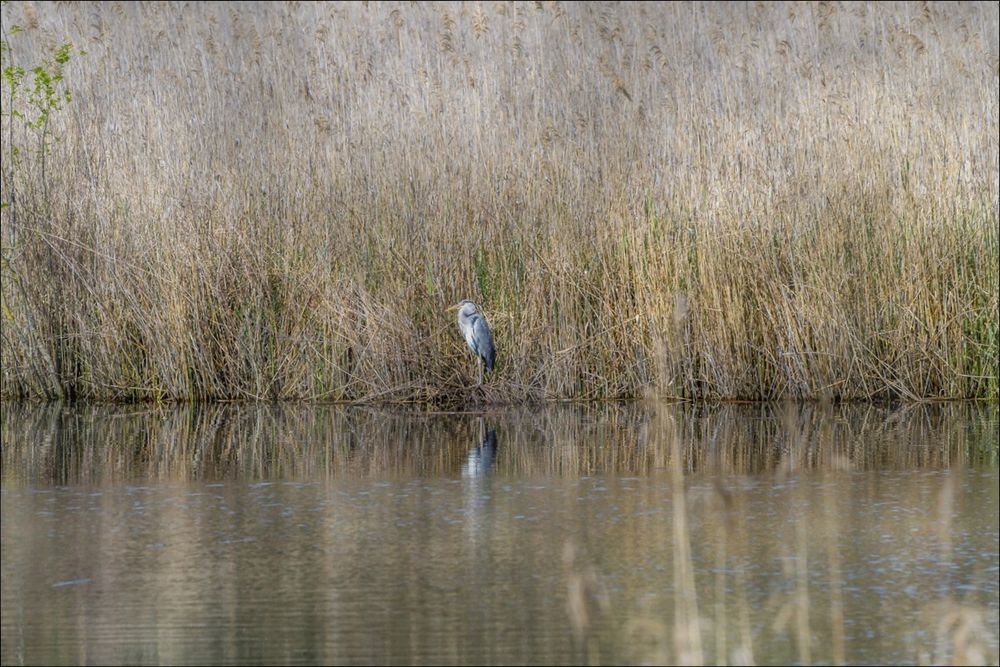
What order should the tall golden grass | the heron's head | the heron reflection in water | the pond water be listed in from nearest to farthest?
the pond water, the heron reflection in water, the heron's head, the tall golden grass

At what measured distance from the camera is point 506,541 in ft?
15.0

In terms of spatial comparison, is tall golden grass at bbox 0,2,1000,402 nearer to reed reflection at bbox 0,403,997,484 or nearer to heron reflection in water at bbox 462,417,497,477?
reed reflection at bbox 0,403,997,484

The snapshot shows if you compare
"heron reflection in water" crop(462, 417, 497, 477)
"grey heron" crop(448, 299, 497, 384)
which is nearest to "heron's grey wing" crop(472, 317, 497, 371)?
"grey heron" crop(448, 299, 497, 384)

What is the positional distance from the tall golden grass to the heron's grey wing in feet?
1.29

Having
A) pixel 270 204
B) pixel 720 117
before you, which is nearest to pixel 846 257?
pixel 720 117

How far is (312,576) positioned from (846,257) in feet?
15.3

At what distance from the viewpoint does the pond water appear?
3.44 m

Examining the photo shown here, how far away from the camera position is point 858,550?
436cm

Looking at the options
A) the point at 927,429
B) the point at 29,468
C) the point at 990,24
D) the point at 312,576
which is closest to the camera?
the point at 312,576

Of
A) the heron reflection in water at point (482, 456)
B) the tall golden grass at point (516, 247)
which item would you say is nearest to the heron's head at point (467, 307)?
the tall golden grass at point (516, 247)

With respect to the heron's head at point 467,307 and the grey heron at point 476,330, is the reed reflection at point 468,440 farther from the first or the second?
the heron's head at point 467,307

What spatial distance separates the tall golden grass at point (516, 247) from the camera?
7.88 metres

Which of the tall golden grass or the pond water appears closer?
the pond water

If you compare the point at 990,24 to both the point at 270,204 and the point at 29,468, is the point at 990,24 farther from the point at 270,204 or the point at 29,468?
Answer: the point at 29,468
